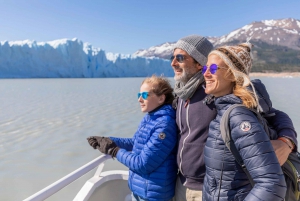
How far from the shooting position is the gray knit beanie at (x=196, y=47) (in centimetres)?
108

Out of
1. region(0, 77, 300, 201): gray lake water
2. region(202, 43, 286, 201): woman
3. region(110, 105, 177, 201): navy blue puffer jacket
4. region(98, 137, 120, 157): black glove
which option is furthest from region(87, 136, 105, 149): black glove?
region(0, 77, 300, 201): gray lake water

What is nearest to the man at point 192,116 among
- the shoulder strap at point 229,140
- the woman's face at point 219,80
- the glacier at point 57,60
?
the woman's face at point 219,80

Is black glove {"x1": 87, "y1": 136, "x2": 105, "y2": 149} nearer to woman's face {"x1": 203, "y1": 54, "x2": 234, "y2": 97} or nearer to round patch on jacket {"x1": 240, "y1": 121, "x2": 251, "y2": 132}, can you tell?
woman's face {"x1": 203, "y1": 54, "x2": 234, "y2": 97}

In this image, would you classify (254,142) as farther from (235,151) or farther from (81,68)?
(81,68)

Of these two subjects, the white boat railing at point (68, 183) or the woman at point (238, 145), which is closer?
the woman at point (238, 145)

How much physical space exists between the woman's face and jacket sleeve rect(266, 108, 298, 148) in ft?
0.77

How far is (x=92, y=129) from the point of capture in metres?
4.89

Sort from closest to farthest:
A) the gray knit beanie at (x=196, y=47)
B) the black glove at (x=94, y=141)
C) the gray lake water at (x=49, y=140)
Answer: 1. the gray knit beanie at (x=196, y=47)
2. the black glove at (x=94, y=141)
3. the gray lake water at (x=49, y=140)

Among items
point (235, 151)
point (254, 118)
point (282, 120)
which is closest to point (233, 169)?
point (235, 151)

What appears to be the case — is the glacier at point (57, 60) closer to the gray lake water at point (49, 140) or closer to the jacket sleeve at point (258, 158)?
the gray lake water at point (49, 140)

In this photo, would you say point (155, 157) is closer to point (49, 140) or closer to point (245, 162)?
point (245, 162)

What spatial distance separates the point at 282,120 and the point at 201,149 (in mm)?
315

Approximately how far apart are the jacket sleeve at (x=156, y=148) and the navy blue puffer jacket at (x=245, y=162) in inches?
9.5

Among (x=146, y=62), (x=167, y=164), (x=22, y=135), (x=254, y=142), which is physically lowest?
(x=146, y=62)
